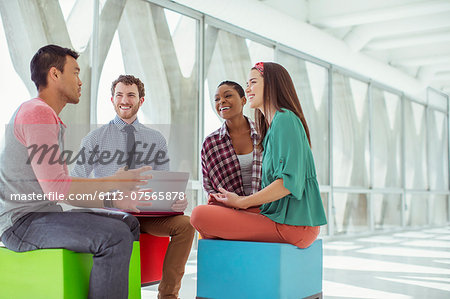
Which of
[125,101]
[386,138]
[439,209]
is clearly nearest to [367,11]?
[386,138]

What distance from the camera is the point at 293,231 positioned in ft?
8.32

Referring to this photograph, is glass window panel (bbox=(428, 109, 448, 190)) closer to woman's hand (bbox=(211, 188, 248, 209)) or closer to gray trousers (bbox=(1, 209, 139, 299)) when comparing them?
woman's hand (bbox=(211, 188, 248, 209))

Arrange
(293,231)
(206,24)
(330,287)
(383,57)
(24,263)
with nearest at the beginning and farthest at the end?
(24,263), (293,231), (330,287), (206,24), (383,57)

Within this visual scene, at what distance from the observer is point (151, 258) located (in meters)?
3.15

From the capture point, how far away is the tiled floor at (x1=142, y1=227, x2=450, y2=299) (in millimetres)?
3963

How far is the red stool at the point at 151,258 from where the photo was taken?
311 centimetres

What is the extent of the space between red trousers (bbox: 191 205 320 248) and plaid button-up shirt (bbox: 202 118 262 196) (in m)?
0.60

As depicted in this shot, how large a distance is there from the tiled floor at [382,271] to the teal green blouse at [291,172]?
4.62 ft

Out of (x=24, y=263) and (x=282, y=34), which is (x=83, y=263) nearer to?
(x=24, y=263)

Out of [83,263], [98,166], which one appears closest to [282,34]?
[98,166]

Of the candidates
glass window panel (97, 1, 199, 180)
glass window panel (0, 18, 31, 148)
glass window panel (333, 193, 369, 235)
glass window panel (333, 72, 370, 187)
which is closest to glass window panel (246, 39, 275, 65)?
glass window panel (97, 1, 199, 180)

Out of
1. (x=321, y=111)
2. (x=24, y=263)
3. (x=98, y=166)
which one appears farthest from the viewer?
(x=321, y=111)

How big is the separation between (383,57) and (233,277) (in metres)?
9.30

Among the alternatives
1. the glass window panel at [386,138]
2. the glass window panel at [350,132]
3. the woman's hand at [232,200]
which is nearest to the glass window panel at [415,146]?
the glass window panel at [386,138]
